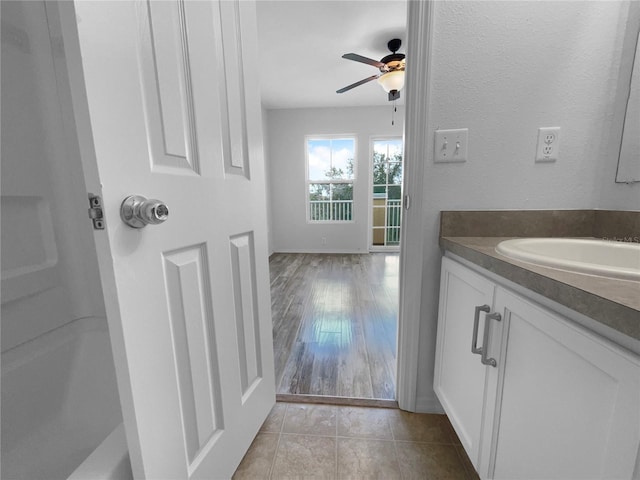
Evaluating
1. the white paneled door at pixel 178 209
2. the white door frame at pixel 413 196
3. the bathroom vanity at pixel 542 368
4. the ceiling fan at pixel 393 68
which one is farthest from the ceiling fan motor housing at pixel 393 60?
the bathroom vanity at pixel 542 368

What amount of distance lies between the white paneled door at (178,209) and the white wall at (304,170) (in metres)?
3.75

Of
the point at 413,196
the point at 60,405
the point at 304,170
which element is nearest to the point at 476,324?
the point at 413,196

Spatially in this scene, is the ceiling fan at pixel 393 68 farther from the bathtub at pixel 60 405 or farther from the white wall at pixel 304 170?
the bathtub at pixel 60 405

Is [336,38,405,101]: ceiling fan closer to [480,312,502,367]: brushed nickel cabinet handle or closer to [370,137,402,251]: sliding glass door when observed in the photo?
[370,137,402,251]: sliding glass door

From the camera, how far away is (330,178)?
4.72 meters

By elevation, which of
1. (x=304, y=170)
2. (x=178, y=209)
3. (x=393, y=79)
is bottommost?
(x=178, y=209)

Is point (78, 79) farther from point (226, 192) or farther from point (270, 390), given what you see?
point (270, 390)

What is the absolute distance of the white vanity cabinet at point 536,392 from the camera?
394mm

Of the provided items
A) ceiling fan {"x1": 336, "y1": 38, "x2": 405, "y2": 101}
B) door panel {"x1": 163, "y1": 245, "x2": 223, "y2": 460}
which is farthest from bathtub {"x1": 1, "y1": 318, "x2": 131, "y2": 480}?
ceiling fan {"x1": 336, "y1": 38, "x2": 405, "y2": 101}

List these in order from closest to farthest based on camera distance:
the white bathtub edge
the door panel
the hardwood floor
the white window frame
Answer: the white bathtub edge < the door panel < the hardwood floor < the white window frame

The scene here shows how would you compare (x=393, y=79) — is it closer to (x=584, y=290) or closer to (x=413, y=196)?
(x=413, y=196)

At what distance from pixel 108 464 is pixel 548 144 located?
5.23 ft

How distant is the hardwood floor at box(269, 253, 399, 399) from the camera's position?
138 centimetres

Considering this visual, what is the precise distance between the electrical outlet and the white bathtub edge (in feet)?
5.04
